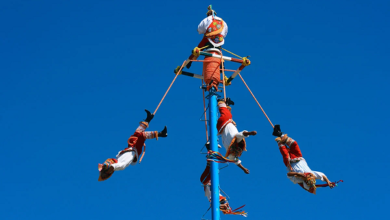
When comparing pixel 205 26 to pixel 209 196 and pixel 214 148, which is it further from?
pixel 209 196

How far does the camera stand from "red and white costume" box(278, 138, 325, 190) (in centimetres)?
1340

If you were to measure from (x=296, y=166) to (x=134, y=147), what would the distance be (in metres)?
4.34

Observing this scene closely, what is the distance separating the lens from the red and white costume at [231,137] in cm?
1289

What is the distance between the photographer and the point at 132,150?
13633mm

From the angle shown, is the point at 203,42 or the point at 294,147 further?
the point at 203,42

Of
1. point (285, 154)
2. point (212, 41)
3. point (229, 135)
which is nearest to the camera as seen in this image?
point (229, 135)

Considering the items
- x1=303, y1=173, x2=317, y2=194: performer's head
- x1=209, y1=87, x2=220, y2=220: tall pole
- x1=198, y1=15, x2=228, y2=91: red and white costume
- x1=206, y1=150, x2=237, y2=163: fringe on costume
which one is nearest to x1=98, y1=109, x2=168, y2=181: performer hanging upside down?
x1=206, y1=150, x2=237, y2=163: fringe on costume

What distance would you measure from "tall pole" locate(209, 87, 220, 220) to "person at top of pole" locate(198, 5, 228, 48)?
1.83 m

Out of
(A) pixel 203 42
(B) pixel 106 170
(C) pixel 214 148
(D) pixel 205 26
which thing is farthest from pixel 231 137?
(D) pixel 205 26

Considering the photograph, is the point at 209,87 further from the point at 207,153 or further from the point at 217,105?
the point at 207,153

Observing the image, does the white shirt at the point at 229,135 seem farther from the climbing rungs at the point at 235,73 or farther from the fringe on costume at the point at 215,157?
the climbing rungs at the point at 235,73

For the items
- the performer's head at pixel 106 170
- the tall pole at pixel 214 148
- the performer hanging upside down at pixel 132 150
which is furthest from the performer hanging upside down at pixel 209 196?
the performer's head at pixel 106 170

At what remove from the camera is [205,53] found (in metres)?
15.5

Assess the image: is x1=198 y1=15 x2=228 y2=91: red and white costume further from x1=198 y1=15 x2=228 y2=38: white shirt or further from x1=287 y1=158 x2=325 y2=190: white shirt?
x1=287 y1=158 x2=325 y2=190: white shirt
